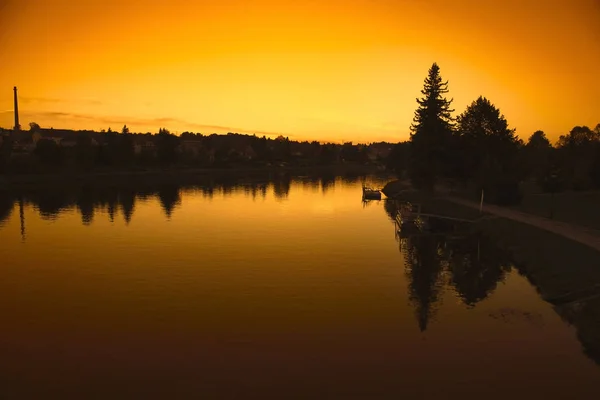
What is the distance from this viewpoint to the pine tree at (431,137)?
69.2 m

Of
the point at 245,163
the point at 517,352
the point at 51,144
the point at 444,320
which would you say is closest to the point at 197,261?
the point at 444,320

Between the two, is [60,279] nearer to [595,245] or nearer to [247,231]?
[247,231]

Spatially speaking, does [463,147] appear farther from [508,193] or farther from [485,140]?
[508,193]

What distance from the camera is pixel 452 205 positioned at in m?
60.9

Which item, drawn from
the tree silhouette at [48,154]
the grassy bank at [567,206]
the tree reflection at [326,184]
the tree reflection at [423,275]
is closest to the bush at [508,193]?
the grassy bank at [567,206]

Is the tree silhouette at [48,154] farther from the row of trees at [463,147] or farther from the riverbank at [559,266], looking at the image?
the riverbank at [559,266]

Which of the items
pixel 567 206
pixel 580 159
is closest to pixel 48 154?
pixel 567 206

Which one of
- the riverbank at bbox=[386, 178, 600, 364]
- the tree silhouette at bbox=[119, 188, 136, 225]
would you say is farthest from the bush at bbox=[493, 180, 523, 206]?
the tree silhouette at bbox=[119, 188, 136, 225]

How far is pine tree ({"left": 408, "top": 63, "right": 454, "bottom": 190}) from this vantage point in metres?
69.2

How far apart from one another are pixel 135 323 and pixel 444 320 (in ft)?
48.3

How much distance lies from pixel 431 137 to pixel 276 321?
53080mm

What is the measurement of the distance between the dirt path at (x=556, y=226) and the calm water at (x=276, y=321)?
4592 millimetres

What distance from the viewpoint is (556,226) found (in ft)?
126

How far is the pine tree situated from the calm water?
2615 centimetres
